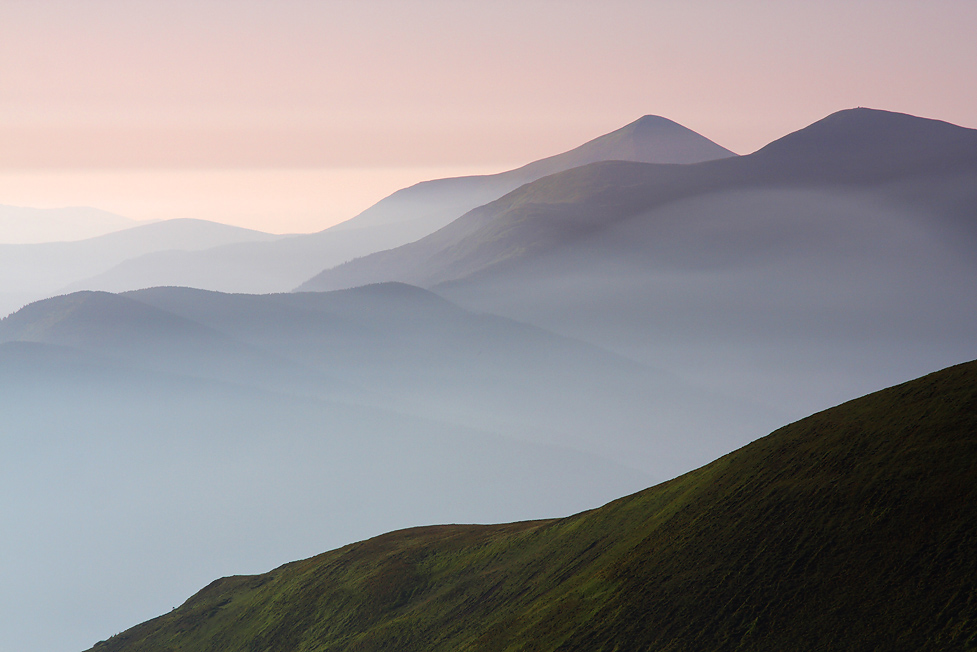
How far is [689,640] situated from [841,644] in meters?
9.23

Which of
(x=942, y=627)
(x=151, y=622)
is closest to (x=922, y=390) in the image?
(x=942, y=627)

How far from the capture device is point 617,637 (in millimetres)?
52125

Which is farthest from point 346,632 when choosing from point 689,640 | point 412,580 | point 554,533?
point 689,640

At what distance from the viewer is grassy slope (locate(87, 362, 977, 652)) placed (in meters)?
43.1

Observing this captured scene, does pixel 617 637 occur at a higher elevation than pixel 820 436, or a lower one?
lower

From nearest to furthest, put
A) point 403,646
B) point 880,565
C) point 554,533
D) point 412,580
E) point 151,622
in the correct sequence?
point 880,565 → point 403,646 → point 554,533 → point 412,580 → point 151,622

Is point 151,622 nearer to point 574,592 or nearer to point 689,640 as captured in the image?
point 574,592

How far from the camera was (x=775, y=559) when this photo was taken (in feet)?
163

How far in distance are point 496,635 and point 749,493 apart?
22687 mm

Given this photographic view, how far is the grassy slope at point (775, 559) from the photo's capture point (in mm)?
43062

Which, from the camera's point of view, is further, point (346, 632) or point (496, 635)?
point (346, 632)

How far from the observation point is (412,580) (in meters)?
91.7

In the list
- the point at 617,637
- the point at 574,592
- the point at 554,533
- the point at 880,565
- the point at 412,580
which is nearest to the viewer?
the point at 880,565

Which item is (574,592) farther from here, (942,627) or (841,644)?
(942,627)
